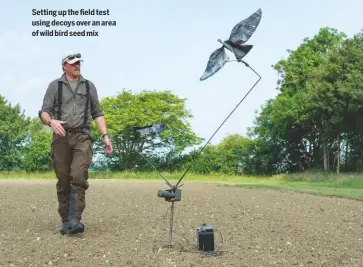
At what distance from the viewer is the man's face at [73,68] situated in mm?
7371

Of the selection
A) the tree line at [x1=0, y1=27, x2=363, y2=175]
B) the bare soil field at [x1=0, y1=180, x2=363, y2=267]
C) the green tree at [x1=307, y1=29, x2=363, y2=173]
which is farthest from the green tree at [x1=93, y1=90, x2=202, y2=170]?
the bare soil field at [x1=0, y1=180, x2=363, y2=267]

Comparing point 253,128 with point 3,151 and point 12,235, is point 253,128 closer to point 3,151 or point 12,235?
point 3,151

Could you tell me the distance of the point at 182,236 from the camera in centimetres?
743

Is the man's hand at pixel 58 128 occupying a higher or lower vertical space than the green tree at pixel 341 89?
lower

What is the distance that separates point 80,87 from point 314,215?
5.91m

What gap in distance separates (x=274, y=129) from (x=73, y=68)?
149ft

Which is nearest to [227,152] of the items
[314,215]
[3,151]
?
[3,151]

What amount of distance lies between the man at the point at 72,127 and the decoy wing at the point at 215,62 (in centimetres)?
181

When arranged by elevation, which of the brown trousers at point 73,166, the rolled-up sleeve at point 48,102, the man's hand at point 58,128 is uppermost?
the rolled-up sleeve at point 48,102

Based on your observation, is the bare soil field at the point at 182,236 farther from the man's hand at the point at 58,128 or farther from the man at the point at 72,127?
the man's hand at the point at 58,128

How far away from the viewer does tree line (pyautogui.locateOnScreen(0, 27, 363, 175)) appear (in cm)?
4353

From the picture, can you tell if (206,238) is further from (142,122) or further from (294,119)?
(142,122)

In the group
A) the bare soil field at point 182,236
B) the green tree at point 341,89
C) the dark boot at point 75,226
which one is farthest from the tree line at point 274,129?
the dark boot at point 75,226

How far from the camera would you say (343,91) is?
4119 centimetres
